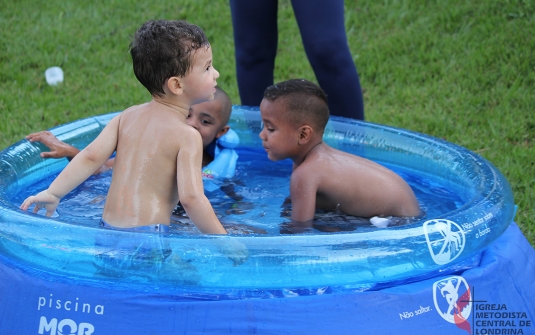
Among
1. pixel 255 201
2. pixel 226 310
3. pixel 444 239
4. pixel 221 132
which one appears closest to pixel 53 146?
pixel 221 132

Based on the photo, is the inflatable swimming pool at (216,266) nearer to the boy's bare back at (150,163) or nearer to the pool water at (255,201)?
the boy's bare back at (150,163)

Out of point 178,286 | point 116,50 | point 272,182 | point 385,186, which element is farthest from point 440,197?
point 116,50

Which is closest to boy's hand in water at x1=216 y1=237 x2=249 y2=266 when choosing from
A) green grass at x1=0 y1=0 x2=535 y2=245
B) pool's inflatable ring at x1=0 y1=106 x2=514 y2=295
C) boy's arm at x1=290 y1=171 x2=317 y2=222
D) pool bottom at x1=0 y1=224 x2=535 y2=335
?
pool's inflatable ring at x1=0 y1=106 x2=514 y2=295

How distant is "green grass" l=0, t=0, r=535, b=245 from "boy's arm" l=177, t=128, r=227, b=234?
2408mm

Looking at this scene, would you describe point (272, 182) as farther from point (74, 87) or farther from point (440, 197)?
point (74, 87)

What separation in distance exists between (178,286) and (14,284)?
621 millimetres

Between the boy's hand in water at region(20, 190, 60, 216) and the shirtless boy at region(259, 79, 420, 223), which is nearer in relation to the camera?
the boy's hand in water at region(20, 190, 60, 216)

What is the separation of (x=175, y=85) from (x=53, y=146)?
122cm

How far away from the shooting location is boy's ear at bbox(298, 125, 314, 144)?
3244 millimetres

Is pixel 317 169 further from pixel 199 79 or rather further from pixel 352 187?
pixel 199 79

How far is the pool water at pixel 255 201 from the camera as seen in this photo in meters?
3.15

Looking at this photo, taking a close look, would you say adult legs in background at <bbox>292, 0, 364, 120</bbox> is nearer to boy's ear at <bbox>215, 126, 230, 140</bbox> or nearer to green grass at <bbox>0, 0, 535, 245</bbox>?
boy's ear at <bbox>215, 126, 230, 140</bbox>

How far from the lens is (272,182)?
12.9 feet

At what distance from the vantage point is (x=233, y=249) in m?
2.37
